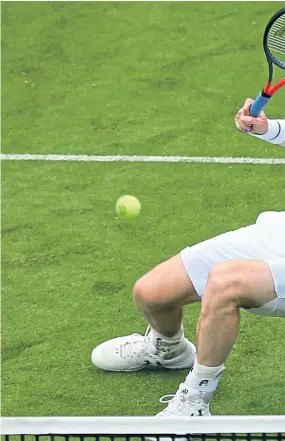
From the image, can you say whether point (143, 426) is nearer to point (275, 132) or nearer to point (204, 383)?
point (204, 383)

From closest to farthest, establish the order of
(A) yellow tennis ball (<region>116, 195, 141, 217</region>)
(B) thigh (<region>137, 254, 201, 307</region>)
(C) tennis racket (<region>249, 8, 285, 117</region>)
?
(C) tennis racket (<region>249, 8, 285, 117</region>) → (B) thigh (<region>137, 254, 201, 307</region>) → (A) yellow tennis ball (<region>116, 195, 141, 217</region>)

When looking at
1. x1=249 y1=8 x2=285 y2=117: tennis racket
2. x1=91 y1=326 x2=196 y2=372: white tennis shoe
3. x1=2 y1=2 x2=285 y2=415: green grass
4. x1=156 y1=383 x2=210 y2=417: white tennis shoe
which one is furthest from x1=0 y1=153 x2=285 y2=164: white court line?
x1=156 y1=383 x2=210 y2=417: white tennis shoe

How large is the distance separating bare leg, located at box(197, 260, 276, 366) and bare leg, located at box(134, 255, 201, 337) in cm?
30

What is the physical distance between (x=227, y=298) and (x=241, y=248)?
37cm

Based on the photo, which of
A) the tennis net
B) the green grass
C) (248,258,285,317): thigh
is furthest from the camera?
the green grass

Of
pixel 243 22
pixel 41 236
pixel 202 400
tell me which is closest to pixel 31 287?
pixel 41 236

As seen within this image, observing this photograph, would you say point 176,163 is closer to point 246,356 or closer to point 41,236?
point 41,236

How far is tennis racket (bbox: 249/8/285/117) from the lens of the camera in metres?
3.96

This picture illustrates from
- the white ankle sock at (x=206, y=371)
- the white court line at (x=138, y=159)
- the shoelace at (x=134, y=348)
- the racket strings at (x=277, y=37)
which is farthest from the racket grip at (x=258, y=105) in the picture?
the white court line at (x=138, y=159)

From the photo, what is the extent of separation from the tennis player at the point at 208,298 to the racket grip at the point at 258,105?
3 cm

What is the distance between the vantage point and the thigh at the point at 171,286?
13.3 ft

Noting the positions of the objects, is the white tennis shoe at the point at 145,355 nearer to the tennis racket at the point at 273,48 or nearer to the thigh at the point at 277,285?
the thigh at the point at 277,285

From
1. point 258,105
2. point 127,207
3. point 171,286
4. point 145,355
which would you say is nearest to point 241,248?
point 171,286

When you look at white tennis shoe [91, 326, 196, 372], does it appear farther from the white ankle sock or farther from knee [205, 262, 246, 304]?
knee [205, 262, 246, 304]
